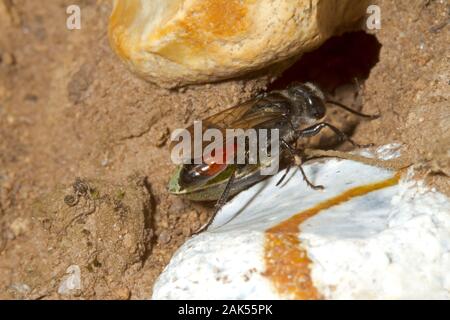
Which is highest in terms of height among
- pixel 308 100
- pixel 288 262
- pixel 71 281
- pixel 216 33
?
pixel 216 33

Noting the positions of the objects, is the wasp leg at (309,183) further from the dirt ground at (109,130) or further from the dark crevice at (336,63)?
the dark crevice at (336,63)

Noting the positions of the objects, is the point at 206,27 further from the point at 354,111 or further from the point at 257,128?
the point at 354,111

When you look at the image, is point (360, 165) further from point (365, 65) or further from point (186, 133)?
point (365, 65)

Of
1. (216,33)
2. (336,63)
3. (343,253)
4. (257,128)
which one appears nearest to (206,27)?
(216,33)

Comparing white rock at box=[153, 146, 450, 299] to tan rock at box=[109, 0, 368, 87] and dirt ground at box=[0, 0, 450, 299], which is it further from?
tan rock at box=[109, 0, 368, 87]

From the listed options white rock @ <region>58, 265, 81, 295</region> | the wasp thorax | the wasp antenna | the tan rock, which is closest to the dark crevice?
the wasp antenna

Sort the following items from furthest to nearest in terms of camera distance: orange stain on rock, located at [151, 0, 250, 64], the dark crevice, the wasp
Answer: the dark crevice < the wasp < orange stain on rock, located at [151, 0, 250, 64]
